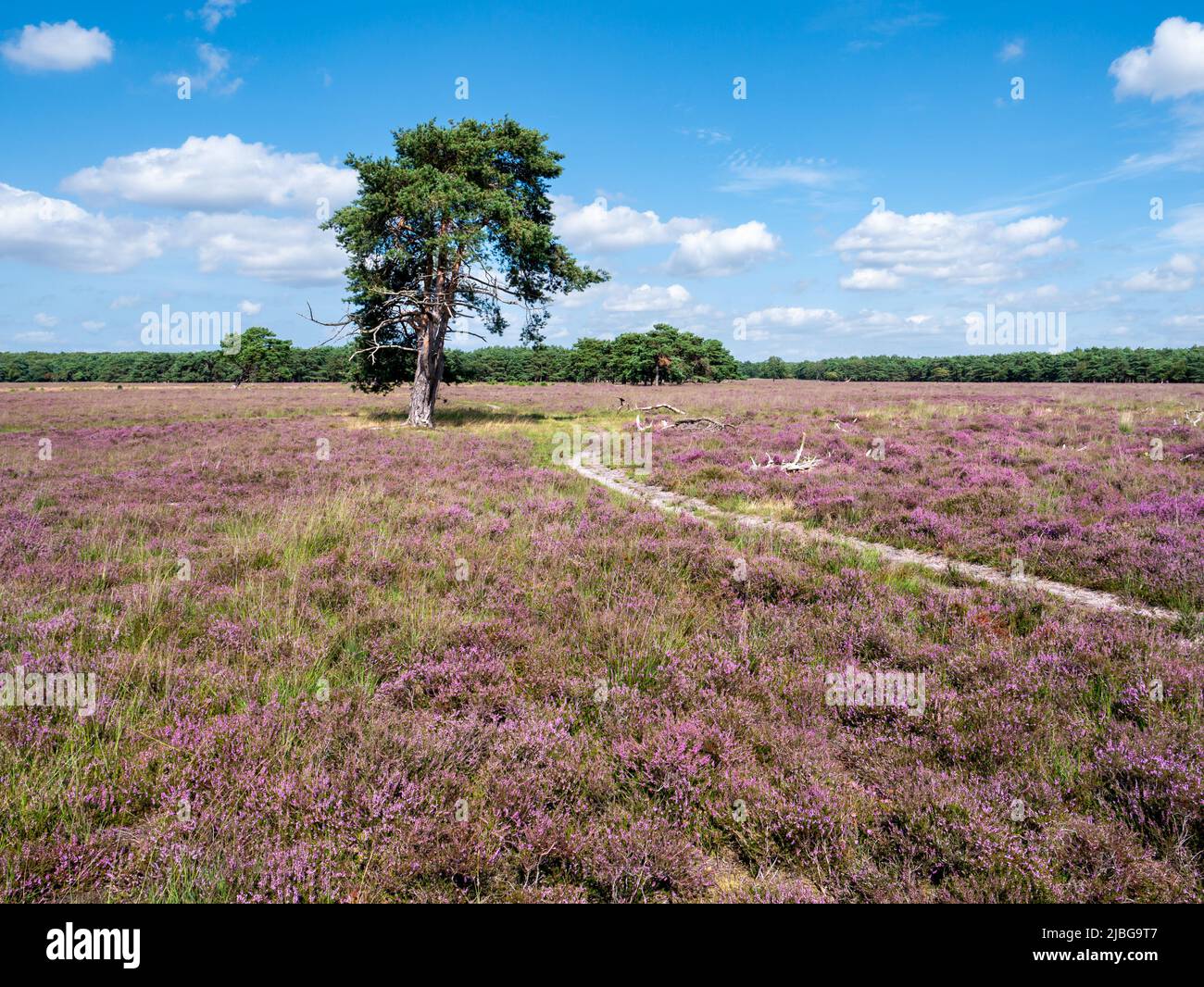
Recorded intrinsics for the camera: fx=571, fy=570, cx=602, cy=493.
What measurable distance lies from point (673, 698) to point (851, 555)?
4.81 metres

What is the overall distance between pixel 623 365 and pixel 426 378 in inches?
2732

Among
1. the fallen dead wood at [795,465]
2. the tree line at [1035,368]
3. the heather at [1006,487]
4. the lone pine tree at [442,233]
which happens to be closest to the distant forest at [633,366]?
the tree line at [1035,368]

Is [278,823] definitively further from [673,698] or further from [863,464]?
[863,464]

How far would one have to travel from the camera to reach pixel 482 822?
3.05 m

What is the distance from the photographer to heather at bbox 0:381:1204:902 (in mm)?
2781

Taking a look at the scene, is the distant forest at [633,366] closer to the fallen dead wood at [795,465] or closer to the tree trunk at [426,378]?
the tree trunk at [426,378]

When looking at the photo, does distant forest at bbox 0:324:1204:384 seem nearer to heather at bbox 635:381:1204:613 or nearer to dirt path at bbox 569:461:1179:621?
heather at bbox 635:381:1204:613

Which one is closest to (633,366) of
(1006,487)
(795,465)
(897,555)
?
(795,465)

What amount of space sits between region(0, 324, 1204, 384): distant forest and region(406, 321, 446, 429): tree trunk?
55638 mm

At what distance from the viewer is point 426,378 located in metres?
26.0

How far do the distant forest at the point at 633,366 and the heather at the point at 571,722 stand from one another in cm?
7683

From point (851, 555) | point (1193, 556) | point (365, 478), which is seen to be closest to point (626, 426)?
point (365, 478)

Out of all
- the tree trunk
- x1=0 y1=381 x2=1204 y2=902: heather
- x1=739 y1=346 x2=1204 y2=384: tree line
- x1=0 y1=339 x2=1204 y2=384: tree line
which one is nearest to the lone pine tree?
the tree trunk

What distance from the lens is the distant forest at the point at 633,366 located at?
283 feet
